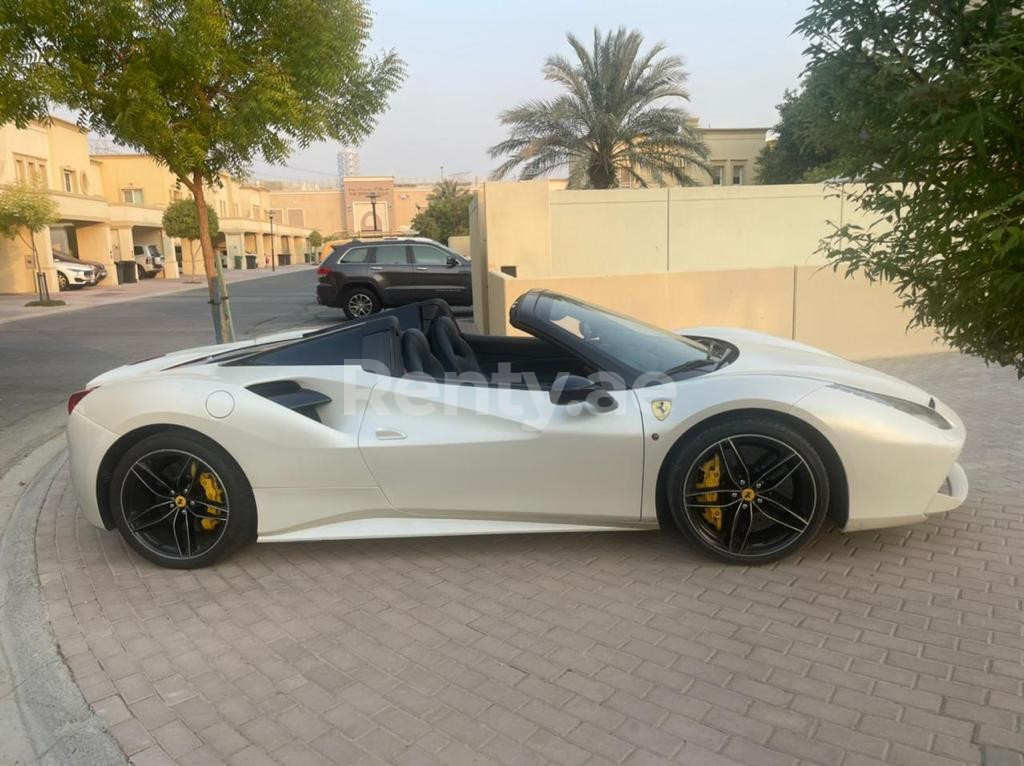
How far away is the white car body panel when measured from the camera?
3.38 m

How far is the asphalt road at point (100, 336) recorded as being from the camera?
8680mm

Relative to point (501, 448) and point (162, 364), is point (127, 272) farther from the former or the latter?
point (501, 448)

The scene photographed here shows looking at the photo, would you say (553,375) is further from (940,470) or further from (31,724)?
(31,724)

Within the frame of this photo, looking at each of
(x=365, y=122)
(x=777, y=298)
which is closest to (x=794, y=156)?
(x=777, y=298)

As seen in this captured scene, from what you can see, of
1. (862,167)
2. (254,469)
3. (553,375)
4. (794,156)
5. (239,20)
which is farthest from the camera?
(794,156)

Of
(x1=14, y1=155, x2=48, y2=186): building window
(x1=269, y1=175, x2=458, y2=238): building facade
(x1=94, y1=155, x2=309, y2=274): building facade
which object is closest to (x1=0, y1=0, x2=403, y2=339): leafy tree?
(x1=94, y1=155, x2=309, y2=274): building facade

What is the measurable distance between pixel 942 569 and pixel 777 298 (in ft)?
17.9

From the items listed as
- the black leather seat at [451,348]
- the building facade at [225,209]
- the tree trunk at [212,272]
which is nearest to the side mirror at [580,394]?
the black leather seat at [451,348]

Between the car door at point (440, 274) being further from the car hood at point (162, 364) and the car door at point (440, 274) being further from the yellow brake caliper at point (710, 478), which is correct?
the yellow brake caliper at point (710, 478)

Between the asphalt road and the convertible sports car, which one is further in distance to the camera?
the asphalt road

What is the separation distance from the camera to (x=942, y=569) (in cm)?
349

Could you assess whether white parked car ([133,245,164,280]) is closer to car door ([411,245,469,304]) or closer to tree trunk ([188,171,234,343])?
car door ([411,245,469,304])

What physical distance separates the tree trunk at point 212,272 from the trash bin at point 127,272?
109ft

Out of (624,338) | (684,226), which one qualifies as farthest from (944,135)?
(684,226)
